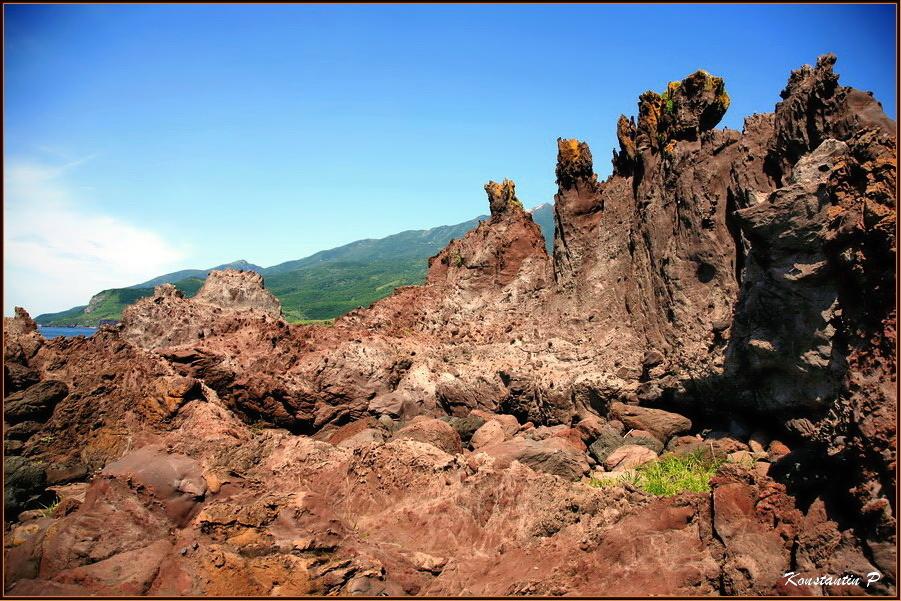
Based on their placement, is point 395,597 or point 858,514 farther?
point 395,597

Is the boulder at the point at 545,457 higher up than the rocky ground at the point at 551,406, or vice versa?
the rocky ground at the point at 551,406

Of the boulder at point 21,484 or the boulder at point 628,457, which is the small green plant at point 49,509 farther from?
the boulder at point 628,457

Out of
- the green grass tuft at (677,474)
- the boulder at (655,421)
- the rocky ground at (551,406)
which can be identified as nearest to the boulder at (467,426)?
the rocky ground at (551,406)

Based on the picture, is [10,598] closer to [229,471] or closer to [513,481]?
[229,471]

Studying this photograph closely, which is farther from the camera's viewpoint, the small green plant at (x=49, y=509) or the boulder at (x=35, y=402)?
the boulder at (x=35, y=402)

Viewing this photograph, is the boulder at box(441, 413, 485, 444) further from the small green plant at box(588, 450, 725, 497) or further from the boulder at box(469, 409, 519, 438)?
the small green plant at box(588, 450, 725, 497)

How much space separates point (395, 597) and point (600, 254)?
16.2 meters

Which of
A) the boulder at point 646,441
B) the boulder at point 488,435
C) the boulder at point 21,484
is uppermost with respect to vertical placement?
the boulder at point 21,484

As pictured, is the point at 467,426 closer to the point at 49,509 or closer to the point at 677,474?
the point at 677,474

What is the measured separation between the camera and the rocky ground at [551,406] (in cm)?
800

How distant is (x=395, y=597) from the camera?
8.11 m

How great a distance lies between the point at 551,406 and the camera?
19.4 m

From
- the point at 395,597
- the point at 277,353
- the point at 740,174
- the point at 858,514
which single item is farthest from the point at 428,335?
the point at 858,514

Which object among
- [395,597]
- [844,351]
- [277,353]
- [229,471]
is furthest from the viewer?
[277,353]
